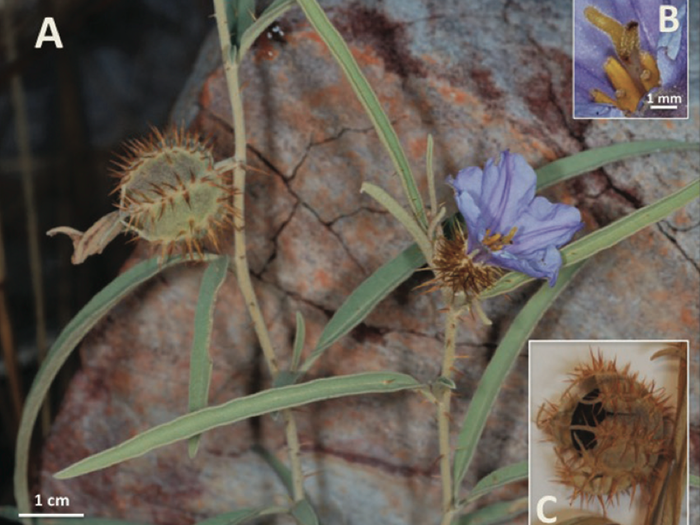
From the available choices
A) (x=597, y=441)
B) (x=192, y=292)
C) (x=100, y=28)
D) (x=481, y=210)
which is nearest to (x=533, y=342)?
(x=597, y=441)

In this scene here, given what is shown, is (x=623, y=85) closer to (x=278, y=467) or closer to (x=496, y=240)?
(x=496, y=240)

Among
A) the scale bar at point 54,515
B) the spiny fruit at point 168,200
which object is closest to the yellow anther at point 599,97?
the spiny fruit at point 168,200

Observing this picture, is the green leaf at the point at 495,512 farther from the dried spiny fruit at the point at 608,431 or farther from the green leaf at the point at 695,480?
the green leaf at the point at 695,480

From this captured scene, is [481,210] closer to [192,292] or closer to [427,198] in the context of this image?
[427,198]

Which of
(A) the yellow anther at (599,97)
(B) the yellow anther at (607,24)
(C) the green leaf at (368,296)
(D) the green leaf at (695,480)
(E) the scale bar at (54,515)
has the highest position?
(B) the yellow anther at (607,24)

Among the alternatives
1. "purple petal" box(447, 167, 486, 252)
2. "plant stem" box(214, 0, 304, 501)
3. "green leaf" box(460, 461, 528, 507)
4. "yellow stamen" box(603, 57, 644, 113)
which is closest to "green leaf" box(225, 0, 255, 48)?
"plant stem" box(214, 0, 304, 501)

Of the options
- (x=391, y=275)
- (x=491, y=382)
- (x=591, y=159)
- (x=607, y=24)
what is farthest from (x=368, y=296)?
(x=607, y=24)
